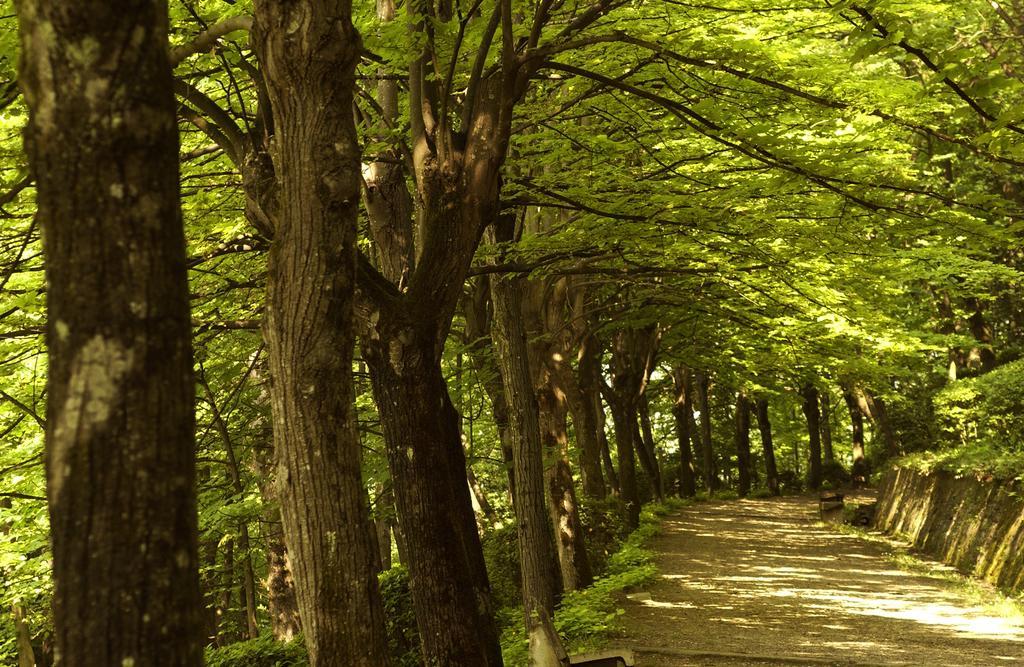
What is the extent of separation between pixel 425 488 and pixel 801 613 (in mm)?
8777

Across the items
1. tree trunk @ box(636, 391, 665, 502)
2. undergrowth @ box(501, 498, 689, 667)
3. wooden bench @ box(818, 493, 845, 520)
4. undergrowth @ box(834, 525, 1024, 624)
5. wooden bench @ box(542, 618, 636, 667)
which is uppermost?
tree trunk @ box(636, 391, 665, 502)

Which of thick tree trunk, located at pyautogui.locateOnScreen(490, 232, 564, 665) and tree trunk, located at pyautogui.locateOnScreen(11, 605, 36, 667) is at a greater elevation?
thick tree trunk, located at pyautogui.locateOnScreen(490, 232, 564, 665)

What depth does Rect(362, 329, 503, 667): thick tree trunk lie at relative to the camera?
597 cm

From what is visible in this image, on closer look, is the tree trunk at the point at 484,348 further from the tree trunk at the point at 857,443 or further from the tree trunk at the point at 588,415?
the tree trunk at the point at 857,443

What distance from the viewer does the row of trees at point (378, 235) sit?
232 cm

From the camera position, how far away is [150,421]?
2.35 metres

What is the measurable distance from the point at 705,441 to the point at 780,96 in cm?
2910

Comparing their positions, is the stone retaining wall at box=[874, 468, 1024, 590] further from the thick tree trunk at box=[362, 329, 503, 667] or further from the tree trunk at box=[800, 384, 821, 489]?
the tree trunk at box=[800, 384, 821, 489]

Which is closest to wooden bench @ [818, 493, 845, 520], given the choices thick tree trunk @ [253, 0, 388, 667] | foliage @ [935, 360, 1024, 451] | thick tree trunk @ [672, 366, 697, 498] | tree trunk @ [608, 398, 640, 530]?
foliage @ [935, 360, 1024, 451]

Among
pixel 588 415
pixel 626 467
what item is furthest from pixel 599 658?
pixel 626 467

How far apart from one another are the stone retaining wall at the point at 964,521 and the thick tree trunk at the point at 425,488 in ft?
35.4

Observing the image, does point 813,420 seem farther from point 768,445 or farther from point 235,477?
point 235,477

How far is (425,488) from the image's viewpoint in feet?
19.6

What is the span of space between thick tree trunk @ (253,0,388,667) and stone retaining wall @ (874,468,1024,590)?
12.4 meters
